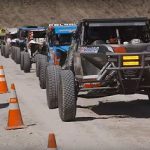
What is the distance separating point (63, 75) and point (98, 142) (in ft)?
6.22

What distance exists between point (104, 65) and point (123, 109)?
1.71 metres

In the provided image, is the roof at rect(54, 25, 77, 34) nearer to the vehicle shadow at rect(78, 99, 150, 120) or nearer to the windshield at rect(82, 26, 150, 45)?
the vehicle shadow at rect(78, 99, 150, 120)

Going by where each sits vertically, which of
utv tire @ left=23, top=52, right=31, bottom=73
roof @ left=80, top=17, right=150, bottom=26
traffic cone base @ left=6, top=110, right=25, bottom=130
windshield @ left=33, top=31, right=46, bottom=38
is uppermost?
roof @ left=80, top=17, right=150, bottom=26

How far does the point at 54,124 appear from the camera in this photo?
28.3 feet

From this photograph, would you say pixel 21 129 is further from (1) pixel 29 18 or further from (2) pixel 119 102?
(1) pixel 29 18

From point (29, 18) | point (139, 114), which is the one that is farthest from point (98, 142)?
point (29, 18)

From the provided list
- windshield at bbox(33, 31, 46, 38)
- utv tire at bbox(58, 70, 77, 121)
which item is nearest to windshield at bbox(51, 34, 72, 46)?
windshield at bbox(33, 31, 46, 38)

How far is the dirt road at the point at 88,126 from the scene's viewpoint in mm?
7156

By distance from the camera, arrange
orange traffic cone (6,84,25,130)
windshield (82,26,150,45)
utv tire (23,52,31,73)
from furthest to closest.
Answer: utv tire (23,52,31,73), windshield (82,26,150,45), orange traffic cone (6,84,25,130)

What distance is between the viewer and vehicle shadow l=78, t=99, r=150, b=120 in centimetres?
948

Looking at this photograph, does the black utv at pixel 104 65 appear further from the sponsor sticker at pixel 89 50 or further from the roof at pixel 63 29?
the roof at pixel 63 29

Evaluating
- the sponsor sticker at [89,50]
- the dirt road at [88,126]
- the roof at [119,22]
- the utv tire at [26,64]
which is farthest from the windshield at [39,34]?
the sponsor sticker at [89,50]

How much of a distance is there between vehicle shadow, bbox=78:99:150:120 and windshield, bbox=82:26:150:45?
129 cm

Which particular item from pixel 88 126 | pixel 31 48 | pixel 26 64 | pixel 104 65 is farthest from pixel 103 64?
pixel 31 48
